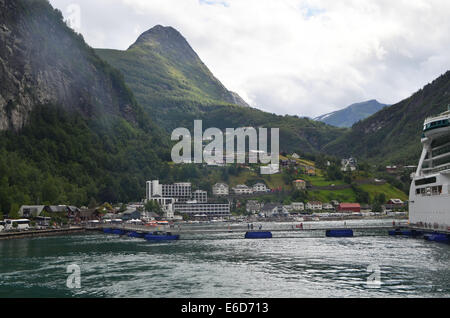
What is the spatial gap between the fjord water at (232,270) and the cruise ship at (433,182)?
8.17 meters

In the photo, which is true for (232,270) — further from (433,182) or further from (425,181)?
(425,181)

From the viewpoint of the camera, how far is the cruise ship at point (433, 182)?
89.3 m

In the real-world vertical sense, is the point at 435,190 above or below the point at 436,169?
below

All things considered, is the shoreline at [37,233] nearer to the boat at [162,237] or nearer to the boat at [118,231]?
the boat at [118,231]

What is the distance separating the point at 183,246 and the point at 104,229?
207 feet

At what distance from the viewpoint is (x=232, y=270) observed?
2404 inches

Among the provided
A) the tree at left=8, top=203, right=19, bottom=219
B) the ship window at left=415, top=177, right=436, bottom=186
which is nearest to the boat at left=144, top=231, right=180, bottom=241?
the tree at left=8, top=203, right=19, bottom=219
